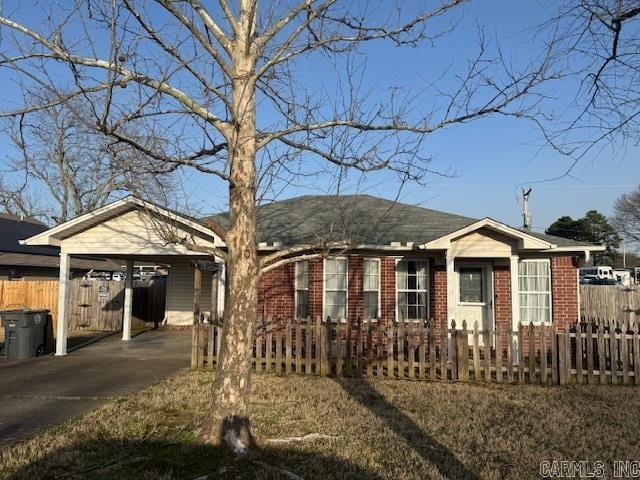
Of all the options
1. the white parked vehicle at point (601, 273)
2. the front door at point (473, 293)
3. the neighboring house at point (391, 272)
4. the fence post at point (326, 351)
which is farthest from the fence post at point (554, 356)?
the white parked vehicle at point (601, 273)

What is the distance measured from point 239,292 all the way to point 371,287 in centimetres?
801

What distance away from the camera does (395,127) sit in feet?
20.5

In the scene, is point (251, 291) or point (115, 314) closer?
point (251, 291)

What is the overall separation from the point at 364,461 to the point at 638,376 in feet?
21.6

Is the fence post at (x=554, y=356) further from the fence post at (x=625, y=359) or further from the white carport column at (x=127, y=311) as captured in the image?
the white carport column at (x=127, y=311)

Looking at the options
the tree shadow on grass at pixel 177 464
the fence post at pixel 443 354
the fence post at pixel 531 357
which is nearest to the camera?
the tree shadow on grass at pixel 177 464

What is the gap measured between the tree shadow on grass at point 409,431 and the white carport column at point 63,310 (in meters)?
7.95

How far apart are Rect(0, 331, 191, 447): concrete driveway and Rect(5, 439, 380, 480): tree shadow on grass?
1254mm

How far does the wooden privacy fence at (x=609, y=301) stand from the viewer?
19438 millimetres

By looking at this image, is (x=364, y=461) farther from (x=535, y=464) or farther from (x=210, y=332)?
(x=210, y=332)

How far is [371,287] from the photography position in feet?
44.0

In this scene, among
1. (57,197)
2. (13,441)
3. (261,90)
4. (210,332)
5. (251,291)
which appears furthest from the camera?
(57,197)

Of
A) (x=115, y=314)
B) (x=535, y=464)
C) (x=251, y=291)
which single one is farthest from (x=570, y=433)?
(x=115, y=314)

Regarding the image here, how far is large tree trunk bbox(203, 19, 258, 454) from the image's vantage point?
5668 mm
